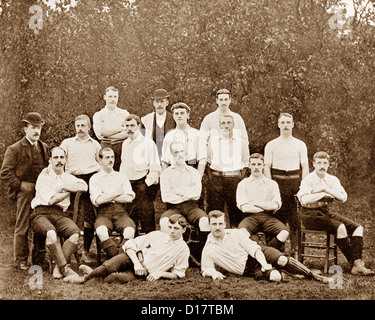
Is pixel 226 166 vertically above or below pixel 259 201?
above

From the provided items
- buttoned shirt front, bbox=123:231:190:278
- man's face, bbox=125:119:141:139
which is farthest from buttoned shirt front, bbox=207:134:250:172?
buttoned shirt front, bbox=123:231:190:278

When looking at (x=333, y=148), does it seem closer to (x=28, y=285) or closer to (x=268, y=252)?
(x=268, y=252)

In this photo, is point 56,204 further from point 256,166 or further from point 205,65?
point 205,65

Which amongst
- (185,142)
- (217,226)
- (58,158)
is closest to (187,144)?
(185,142)

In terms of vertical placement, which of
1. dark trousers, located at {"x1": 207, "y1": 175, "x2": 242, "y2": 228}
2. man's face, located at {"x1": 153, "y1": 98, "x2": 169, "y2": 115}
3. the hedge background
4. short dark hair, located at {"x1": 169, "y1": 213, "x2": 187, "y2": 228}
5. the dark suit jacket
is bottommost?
short dark hair, located at {"x1": 169, "y1": 213, "x2": 187, "y2": 228}

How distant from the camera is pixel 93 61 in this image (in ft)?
30.9

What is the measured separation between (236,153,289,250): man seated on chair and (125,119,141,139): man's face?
61.7 inches

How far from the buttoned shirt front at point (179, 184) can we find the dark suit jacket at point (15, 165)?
1.76 m

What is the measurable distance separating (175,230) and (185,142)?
160cm

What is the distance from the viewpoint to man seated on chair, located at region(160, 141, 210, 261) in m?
7.18

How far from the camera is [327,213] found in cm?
725

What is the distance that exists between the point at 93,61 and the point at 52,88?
789mm

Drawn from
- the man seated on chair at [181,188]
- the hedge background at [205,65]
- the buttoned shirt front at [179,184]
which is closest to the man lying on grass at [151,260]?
the man seated on chair at [181,188]

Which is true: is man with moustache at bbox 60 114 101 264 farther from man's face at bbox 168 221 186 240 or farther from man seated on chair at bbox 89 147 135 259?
man's face at bbox 168 221 186 240
